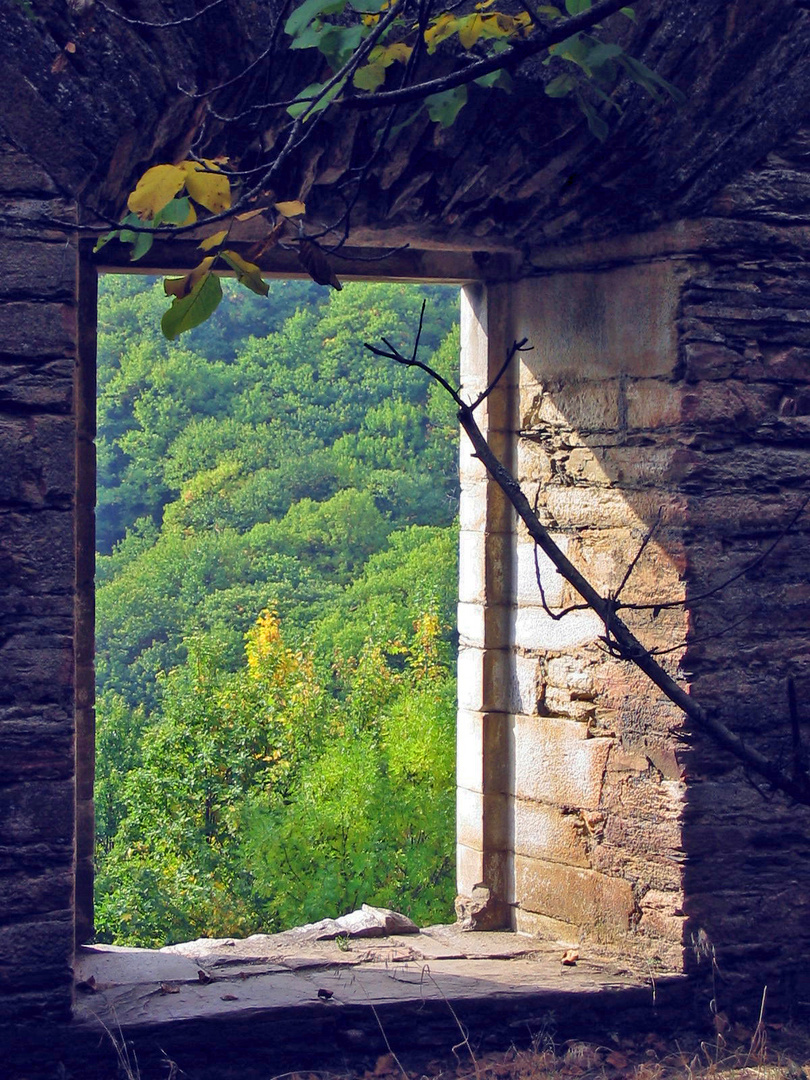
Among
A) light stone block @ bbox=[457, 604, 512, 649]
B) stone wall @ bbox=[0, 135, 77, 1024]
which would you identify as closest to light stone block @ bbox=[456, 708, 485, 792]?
light stone block @ bbox=[457, 604, 512, 649]

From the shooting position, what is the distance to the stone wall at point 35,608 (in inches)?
123

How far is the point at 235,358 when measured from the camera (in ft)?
104

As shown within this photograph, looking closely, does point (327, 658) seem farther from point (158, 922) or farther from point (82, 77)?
point (82, 77)

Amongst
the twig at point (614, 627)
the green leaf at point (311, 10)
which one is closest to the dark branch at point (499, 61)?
the green leaf at point (311, 10)

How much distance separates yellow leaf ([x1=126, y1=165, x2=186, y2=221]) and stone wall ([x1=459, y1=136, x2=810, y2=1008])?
6.37ft

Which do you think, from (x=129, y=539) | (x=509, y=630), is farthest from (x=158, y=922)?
(x=129, y=539)

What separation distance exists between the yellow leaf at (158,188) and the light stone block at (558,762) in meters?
2.31

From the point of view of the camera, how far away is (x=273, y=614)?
22625 mm

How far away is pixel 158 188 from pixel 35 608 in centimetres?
139

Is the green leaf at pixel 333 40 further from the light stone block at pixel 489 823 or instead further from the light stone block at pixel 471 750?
the light stone block at pixel 489 823

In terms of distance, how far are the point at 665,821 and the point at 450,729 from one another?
11963 mm

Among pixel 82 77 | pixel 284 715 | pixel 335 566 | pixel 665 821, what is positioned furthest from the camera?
pixel 335 566

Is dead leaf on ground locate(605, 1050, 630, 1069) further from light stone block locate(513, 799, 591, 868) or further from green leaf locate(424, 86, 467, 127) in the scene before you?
green leaf locate(424, 86, 467, 127)

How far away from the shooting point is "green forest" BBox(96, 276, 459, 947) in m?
14.0
